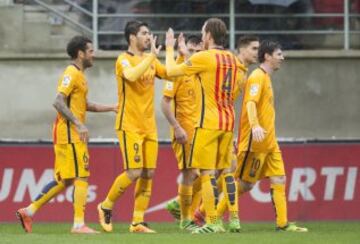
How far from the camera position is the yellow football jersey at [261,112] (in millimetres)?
14219

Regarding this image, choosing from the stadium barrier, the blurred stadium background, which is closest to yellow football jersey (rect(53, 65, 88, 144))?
the stadium barrier

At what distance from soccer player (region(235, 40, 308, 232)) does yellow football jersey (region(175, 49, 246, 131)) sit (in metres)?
0.52

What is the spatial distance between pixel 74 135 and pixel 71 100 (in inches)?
15.9

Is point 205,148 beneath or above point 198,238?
above

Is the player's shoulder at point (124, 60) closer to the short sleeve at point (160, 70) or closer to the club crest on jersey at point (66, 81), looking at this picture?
the short sleeve at point (160, 70)

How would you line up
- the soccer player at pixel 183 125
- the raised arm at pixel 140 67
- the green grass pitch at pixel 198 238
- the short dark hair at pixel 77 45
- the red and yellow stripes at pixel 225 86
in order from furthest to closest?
the soccer player at pixel 183 125, the short dark hair at pixel 77 45, the raised arm at pixel 140 67, the red and yellow stripes at pixel 225 86, the green grass pitch at pixel 198 238

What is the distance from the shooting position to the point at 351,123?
24.1 m

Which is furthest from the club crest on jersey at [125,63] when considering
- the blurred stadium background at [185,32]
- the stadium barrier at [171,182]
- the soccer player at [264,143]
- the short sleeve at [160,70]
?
the blurred stadium background at [185,32]

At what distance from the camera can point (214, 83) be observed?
44.4 feet

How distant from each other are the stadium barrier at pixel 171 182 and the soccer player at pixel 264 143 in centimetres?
318

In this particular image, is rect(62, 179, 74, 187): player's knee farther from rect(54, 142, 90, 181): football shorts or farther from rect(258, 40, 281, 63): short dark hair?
rect(258, 40, 281, 63): short dark hair

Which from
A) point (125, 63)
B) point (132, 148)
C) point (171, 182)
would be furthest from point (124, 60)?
point (171, 182)

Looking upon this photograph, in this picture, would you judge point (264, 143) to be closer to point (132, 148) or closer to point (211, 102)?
point (211, 102)

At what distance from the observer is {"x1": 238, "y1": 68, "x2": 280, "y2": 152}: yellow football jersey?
46.6ft
